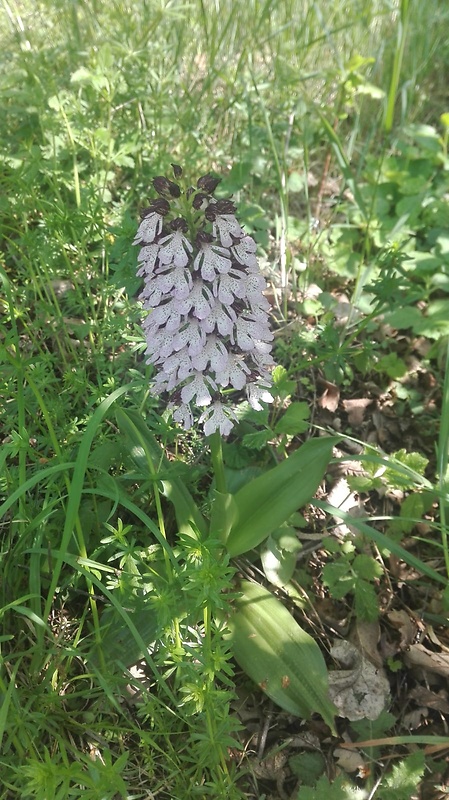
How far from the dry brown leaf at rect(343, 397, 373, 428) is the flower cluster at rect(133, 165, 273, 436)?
4.01 feet

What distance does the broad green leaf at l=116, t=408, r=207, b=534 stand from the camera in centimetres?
202

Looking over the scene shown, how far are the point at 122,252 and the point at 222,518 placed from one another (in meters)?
1.08

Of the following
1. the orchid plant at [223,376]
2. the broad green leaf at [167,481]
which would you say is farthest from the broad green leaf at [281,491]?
the broad green leaf at [167,481]

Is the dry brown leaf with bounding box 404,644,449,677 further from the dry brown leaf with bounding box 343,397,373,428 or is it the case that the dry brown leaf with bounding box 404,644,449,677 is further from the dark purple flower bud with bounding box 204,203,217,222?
the dark purple flower bud with bounding box 204,203,217,222

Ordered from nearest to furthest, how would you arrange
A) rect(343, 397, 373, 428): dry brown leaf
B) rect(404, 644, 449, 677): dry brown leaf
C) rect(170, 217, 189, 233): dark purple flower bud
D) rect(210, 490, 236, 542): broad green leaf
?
rect(170, 217, 189, 233): dark purple flower bud
rect(210, 490, 236, 542): broad green leaf
rect(404, 644, 449, 677): dry brown leaf
rect(343, 397, 373, 428): dry brown leaf

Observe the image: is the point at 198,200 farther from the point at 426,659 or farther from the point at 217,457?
the point at 426,659

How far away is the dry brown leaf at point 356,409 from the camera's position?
2.91m

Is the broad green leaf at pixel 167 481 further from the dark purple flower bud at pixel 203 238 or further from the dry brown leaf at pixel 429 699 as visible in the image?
the dry brown leaf at pixel 429 699

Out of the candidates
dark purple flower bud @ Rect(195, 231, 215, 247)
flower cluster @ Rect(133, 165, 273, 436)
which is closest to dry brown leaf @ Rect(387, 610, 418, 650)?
flower cluster @ Rect(133, 165, 273, 436)

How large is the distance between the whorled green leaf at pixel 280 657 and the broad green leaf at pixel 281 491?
0.79ft

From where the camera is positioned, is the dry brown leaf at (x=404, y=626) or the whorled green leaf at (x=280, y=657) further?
the dry brown leaf at (x=404, y=626)

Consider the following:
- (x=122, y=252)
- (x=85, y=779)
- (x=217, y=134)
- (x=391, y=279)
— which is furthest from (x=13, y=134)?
(x=85, y=779)

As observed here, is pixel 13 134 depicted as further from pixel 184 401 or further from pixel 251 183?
pixel 184 401

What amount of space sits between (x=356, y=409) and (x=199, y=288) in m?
1.54
